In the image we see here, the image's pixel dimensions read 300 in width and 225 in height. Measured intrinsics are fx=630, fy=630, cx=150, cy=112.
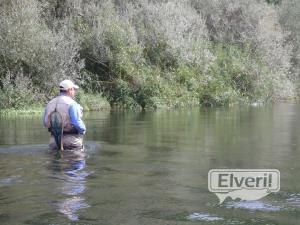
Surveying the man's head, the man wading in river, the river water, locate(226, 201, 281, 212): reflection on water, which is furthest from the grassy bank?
locate(226, 201, 281, 212): reflection on water

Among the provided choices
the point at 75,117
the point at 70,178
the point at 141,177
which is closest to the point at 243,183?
the point at 141,177

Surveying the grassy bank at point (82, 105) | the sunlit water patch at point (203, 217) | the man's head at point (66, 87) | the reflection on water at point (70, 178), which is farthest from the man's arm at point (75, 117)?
the grassy bank at point (82, 105)

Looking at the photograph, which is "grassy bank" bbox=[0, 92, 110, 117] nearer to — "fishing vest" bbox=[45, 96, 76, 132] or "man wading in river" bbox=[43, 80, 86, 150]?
"man wading in river" bbox=[43, 80, 86, 150]

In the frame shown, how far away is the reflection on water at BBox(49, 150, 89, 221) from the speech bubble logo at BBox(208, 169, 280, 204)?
84.4 inches

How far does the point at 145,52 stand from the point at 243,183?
32.4 m

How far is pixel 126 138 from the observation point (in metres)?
19.3

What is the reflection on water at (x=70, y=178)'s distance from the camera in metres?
8.81

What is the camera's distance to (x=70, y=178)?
11320mm

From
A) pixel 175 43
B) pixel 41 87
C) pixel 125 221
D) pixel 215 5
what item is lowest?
pixel 125 221

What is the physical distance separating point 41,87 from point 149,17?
462 inches

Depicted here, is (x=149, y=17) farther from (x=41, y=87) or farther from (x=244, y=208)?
(x=244, y=208)

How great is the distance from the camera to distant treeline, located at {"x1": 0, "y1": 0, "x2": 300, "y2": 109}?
3425 cm

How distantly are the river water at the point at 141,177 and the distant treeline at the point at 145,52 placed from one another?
13515mm

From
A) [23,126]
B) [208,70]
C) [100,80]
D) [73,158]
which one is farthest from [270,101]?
[73,158]
